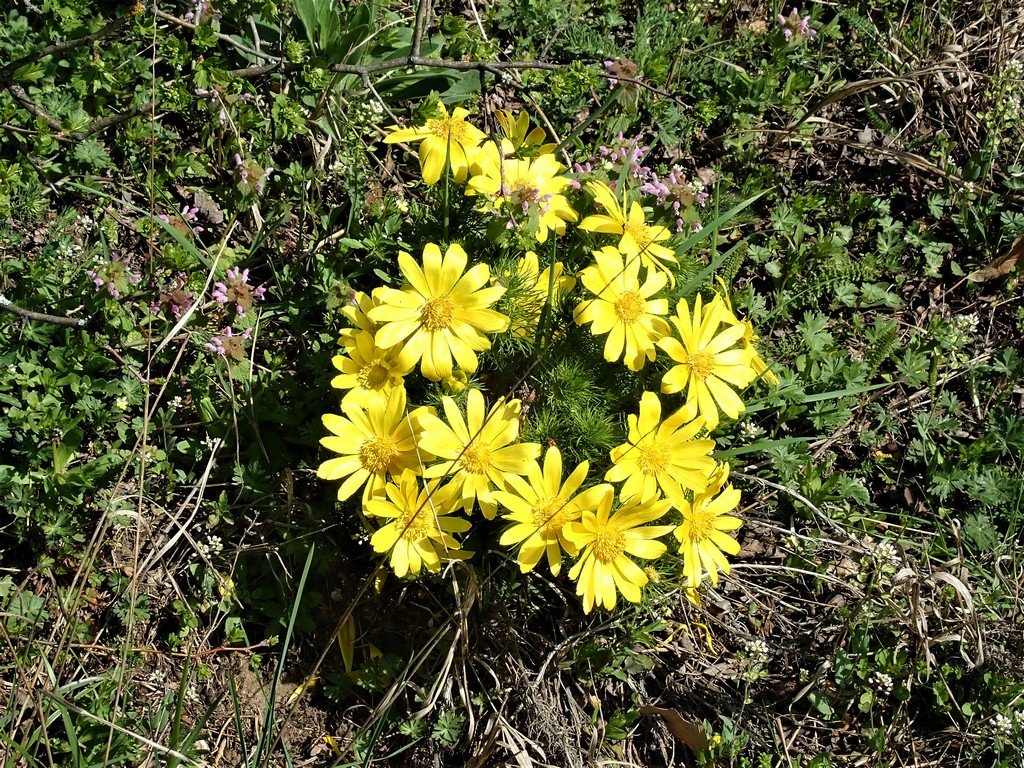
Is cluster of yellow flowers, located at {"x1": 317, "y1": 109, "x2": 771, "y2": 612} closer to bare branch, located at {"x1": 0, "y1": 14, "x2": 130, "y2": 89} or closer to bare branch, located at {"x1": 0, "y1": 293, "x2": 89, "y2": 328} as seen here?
bare branch, located at {"x1": 0, "y1": 293, "x2": 89, "y2": 328}

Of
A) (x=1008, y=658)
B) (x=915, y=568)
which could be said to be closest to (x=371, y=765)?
(x=915, y=568)

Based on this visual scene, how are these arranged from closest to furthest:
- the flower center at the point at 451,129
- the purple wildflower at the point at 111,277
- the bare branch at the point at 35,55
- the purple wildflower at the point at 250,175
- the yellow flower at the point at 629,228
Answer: the yellow flower at the point at 629,228
the flower center at the point at 451,129
the purple wildflower at the point at 111,277
the bare branch at the point at 35,55
the purple wildflower at the point at 250,175

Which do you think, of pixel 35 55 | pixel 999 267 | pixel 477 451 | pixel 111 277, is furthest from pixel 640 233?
pixel 35 55

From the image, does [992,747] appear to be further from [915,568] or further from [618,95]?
[618,95]

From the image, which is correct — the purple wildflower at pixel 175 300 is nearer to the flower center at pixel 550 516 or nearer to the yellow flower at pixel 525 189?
the yellow flower at pixel 525 189

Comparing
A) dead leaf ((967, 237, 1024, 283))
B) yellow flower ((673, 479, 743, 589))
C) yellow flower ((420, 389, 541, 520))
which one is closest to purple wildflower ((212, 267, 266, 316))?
yellow flower ((420, 389, 541, 520))

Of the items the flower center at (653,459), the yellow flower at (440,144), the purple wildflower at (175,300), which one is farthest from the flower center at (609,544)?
the purple wildflower at (175,300)
